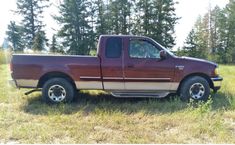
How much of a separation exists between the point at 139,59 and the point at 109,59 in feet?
2.61

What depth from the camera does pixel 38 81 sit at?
752cm

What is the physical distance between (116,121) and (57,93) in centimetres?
243

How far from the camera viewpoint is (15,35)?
5003cm

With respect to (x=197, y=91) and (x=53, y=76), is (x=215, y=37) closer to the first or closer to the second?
(x=197, y=91)

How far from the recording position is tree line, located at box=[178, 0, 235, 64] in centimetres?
4284

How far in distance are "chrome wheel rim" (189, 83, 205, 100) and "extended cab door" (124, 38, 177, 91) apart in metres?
0.56

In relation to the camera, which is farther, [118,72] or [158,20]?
[158,20]

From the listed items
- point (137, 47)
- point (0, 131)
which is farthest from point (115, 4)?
point (0, 131)

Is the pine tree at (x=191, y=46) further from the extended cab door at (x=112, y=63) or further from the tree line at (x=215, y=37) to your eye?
the extended cab door at (x=112, y=63)

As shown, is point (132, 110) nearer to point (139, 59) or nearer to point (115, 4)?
point (139, 59)

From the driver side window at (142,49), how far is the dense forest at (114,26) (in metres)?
30.1

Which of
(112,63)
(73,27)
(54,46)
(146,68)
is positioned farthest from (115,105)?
(54,46)

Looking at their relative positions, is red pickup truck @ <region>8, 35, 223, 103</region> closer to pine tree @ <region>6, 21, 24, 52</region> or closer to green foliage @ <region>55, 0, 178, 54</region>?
green foliage @ <region>55, 0, 178, 54</region>

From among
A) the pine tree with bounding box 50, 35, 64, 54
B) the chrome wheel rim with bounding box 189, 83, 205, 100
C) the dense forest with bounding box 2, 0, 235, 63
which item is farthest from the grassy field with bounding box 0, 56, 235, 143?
the pine tree with bounding box 50, 35, 64, 54
